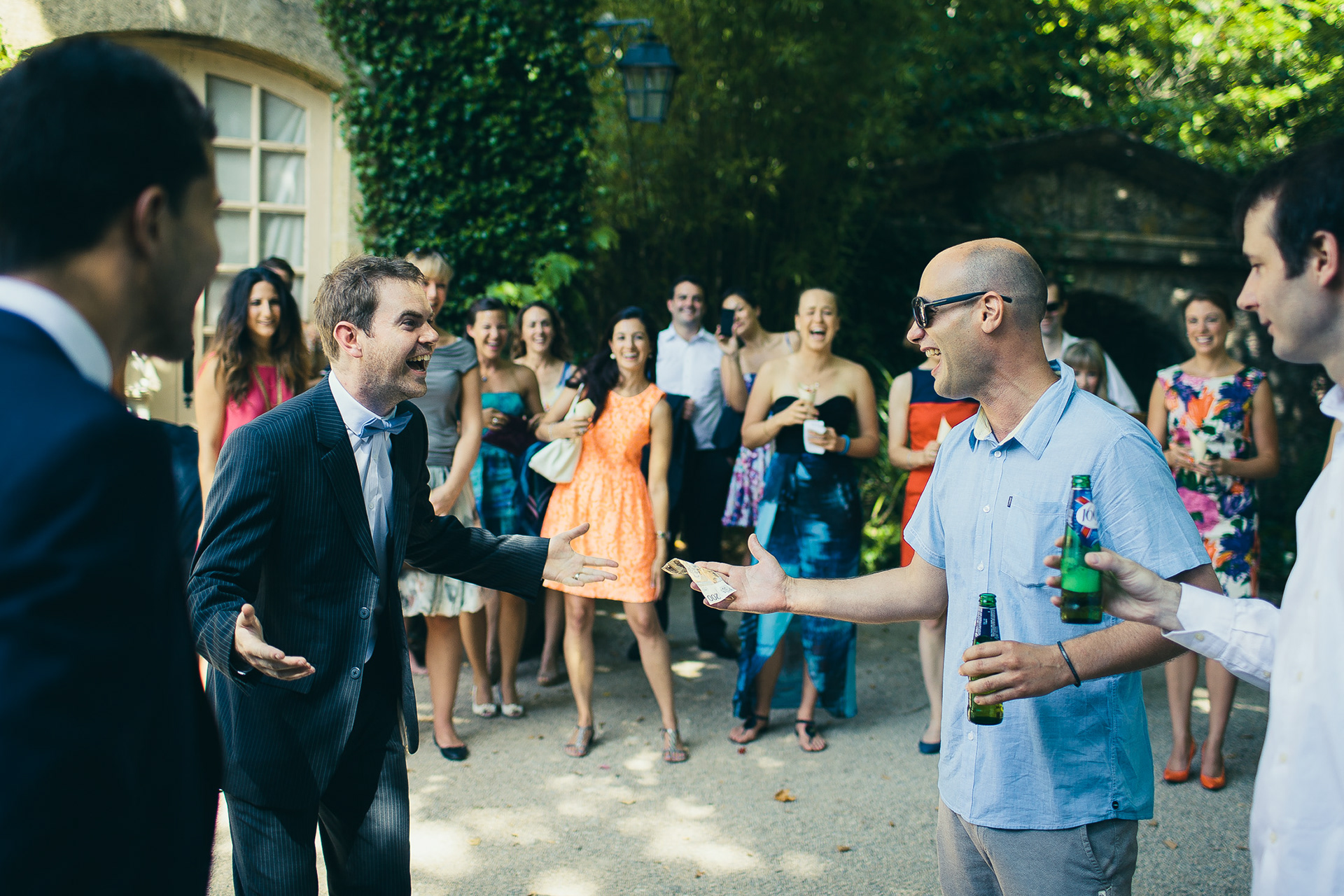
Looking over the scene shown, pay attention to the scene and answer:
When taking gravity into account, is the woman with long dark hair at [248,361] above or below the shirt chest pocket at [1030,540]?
above

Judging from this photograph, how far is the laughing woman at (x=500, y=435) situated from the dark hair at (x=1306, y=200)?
4778mm

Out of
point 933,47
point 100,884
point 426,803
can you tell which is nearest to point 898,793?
point 426,803

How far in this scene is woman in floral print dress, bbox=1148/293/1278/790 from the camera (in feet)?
15.7

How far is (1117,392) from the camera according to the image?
580 centimetres

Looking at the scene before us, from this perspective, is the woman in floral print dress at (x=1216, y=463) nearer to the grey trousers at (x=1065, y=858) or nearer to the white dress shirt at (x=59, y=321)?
the grey trousers at (x=1065, y=858)

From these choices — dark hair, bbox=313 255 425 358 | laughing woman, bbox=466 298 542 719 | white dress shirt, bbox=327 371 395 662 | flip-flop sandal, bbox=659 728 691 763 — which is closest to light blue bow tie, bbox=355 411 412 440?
white dress shirt, bbox=327 371 395 662

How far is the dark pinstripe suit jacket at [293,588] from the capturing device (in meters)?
2.32

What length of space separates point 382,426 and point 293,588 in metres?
0.51

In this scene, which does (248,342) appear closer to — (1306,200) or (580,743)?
(580,743)

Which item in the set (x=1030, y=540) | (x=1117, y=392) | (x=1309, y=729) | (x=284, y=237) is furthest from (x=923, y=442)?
(x=284, y=237)

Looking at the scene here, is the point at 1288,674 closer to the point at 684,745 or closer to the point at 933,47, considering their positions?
the point at 684,745

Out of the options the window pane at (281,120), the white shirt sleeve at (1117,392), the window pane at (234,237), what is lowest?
the white shirt sleeve at (1117,392)

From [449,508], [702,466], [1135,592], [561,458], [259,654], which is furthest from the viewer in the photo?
[702,466]

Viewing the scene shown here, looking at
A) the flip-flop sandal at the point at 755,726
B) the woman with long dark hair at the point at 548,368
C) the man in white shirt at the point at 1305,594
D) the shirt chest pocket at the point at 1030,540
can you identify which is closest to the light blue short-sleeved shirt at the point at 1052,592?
the shirt chest pocket at the point at 1030,540
